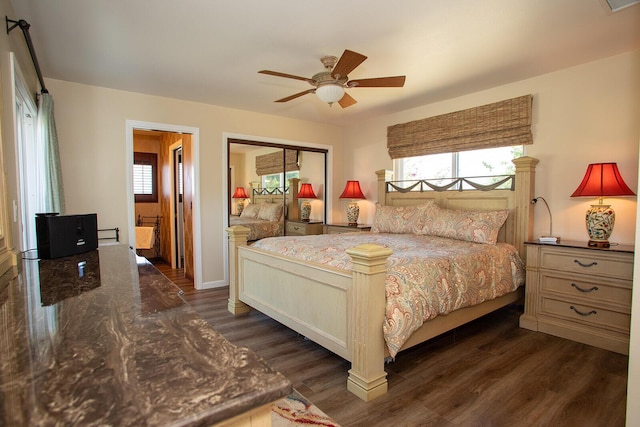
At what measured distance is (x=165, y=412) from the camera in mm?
466

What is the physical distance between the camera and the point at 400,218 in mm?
4145

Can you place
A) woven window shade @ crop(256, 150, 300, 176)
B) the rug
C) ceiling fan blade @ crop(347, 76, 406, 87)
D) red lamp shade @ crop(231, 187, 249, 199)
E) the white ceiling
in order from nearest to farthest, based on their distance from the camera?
the rug, the white ceiling, ceiling fan blade @ crop(347, 76, 406, 87), red lamp shade @ crop(231, 187, 249, 199), woven window shade @ crop(256, 150, 300, 176)

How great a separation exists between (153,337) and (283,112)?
4.43m

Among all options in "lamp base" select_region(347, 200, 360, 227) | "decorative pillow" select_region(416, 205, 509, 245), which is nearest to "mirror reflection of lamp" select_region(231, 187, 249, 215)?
"lamp base" select_region(347, 200, 360, 227)

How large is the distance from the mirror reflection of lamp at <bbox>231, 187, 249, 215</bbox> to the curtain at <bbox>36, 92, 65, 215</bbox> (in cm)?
207

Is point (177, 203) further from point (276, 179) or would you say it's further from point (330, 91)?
point (330, 91)

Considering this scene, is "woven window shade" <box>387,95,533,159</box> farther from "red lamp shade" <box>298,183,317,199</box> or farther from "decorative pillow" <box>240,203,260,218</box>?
"decorative pillow" <box>240,203,260,218</box>

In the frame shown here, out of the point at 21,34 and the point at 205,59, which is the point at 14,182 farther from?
the point at 205,59

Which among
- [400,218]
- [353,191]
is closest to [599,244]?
[400,218]

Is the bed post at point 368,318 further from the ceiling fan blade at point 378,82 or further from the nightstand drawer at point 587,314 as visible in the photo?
the nightstand drawer at point 587,314

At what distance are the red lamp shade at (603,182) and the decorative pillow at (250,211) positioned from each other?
3834mm

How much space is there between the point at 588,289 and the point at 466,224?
1.12 metres

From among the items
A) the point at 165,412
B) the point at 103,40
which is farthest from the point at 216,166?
the point at 165,412

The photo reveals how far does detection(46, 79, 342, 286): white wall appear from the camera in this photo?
361cm
